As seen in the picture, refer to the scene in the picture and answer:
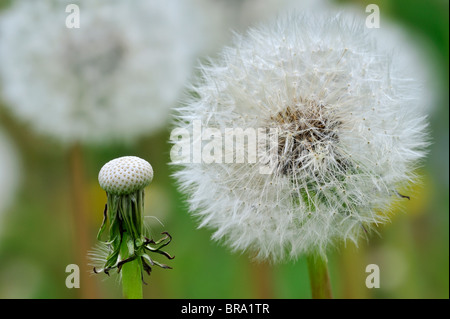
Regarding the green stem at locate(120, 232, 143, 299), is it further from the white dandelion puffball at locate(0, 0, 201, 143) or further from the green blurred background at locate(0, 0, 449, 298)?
the white dandelion puffball at locate(0, 0, 201, 143)

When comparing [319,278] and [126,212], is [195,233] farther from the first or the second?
[126,212]

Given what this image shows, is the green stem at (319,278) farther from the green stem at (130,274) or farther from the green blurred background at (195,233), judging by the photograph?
the green blurred background at (195,233)

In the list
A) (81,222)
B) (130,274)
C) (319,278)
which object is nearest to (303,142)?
(319,278)

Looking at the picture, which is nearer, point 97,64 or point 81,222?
point 81,222

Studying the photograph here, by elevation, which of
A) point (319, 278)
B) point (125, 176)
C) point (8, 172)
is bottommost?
point (319, 278)
